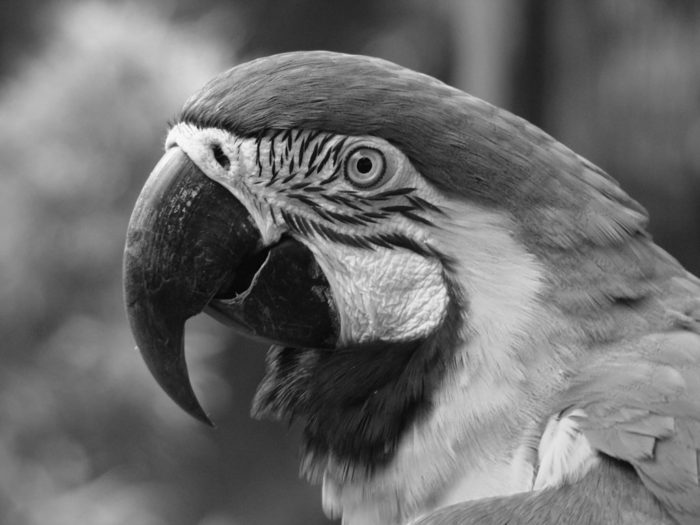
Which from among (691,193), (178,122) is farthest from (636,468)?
(691,193)

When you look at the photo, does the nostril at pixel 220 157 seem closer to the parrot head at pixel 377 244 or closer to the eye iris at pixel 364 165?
the parrot head at pixel 377 244

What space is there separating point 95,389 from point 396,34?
3.52m

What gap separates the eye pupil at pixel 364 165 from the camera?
157 centimetres

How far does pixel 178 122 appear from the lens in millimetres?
1658

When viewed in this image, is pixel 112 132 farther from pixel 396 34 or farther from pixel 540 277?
pixel 396 34

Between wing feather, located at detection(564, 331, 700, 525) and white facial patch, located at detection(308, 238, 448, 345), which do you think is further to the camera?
white facial patch, located at detection(308, 238, 448, 345)

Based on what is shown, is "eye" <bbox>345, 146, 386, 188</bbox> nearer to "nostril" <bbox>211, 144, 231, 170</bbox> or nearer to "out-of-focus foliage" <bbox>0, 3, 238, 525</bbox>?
"nostril" <bbox>211, 144, 231, 170</bbox>

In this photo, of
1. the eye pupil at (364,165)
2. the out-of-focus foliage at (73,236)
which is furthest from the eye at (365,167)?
the out-of-focus foliage at (73,236)

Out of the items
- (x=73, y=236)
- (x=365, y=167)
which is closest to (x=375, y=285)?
(x=365, y=167)

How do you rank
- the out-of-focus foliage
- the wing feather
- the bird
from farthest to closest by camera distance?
the out-of-focus foliage, the bird, the wing feather

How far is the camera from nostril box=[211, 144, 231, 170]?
1.59 metres

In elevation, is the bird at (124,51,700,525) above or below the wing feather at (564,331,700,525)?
above

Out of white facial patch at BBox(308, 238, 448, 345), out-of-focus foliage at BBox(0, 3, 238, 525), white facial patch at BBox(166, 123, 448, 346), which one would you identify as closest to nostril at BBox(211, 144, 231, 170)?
white facial patch at BBox(166, 123, 448, 346)

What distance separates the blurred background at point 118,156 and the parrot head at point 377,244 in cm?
157
